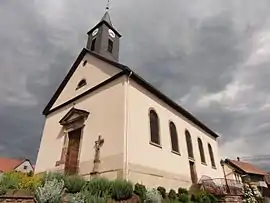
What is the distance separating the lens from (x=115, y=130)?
43.4 feet

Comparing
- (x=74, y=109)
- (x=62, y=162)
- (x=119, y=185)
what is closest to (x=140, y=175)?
(x=119, y=185)

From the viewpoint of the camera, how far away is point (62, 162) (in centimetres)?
1570

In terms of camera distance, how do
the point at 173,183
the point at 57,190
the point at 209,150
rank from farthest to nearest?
the point at 209,150 → the point at 173,183 → the point at 57,190

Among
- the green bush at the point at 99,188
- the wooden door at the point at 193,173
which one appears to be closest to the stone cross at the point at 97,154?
the green bush at the point at 99,188

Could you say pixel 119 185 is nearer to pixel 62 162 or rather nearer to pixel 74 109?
pixel 62 162

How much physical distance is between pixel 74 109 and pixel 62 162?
377 cm

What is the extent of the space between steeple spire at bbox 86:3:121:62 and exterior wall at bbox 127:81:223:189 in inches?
279

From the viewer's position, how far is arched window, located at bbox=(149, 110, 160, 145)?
15039 mm

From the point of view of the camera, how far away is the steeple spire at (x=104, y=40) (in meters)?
20.7

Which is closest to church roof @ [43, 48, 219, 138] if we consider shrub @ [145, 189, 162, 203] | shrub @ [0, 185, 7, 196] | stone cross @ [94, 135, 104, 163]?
stone cross @ [94, 135, 104, 163]

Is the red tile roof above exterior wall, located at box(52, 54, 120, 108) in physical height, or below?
above

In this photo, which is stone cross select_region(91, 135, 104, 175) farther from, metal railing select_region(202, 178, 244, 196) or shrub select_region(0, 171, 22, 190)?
metal railing select_region(202, 178, 244, 196)

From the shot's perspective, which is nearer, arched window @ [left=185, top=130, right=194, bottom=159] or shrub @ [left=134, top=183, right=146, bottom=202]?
shrub @ [left=134, top=183, right=146, bottom=202]

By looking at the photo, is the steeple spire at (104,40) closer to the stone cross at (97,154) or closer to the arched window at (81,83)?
the arched window at (81,83)
